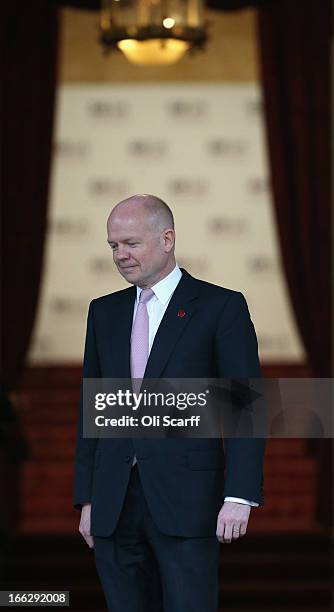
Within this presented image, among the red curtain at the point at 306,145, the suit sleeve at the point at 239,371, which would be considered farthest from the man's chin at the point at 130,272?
the red curtain at the point at 306,145

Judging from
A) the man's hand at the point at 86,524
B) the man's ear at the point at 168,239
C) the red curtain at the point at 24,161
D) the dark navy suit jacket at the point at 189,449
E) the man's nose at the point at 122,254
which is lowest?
the man's hand at the point at 86,524

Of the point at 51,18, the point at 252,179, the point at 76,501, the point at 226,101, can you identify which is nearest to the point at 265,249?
the point at 252,179

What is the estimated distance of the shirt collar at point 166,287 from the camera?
2.92m

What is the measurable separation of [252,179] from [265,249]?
0.51 metres

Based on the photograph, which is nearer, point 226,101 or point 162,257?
point 162,257

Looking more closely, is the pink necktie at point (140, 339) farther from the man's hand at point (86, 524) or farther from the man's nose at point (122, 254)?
the man's hand at point (86, 524)

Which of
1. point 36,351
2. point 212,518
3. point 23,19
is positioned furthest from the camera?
point 36,351

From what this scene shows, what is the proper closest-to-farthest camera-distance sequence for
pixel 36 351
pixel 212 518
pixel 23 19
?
pixel 212 518, pixel 23 19, pixel 36 351

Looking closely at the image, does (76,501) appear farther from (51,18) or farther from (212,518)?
(51,18)

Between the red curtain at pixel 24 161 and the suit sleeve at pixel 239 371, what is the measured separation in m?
3.53

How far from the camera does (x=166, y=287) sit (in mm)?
2932

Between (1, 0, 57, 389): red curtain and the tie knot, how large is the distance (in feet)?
11.1

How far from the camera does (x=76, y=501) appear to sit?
2.96 metres

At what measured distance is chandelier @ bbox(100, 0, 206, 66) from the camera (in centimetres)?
496
